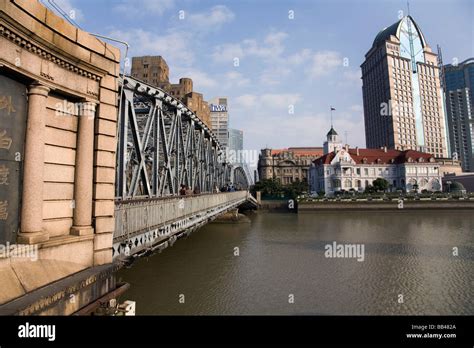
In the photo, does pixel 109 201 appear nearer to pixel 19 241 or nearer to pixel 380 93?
pixel 19 241

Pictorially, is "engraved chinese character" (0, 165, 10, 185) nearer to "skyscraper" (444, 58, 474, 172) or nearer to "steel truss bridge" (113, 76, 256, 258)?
"steel truss bridge" (113, 76, 256, 258)

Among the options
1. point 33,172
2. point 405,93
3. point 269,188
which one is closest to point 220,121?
point 269,188

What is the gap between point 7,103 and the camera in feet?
16.5

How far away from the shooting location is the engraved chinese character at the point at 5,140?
16.3 feet

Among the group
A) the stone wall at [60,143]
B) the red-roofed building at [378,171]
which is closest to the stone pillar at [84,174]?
the stone wall at [60,143]

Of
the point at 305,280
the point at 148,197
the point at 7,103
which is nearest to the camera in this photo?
the point at 7,103

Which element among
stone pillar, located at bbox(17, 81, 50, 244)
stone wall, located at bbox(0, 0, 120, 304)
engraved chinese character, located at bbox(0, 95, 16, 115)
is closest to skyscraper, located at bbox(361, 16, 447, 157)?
stone wall, located at bbox(0, 0, 120, 304)

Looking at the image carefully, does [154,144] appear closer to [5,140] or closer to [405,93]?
[5,140]

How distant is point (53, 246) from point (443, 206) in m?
61.4

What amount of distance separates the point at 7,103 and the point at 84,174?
1899mm

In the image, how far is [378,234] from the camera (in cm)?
2762

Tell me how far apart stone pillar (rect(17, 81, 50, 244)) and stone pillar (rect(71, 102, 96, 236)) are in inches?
30.8

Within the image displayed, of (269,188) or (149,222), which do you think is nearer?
(149,222)

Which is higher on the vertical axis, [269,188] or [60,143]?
[60,143]
